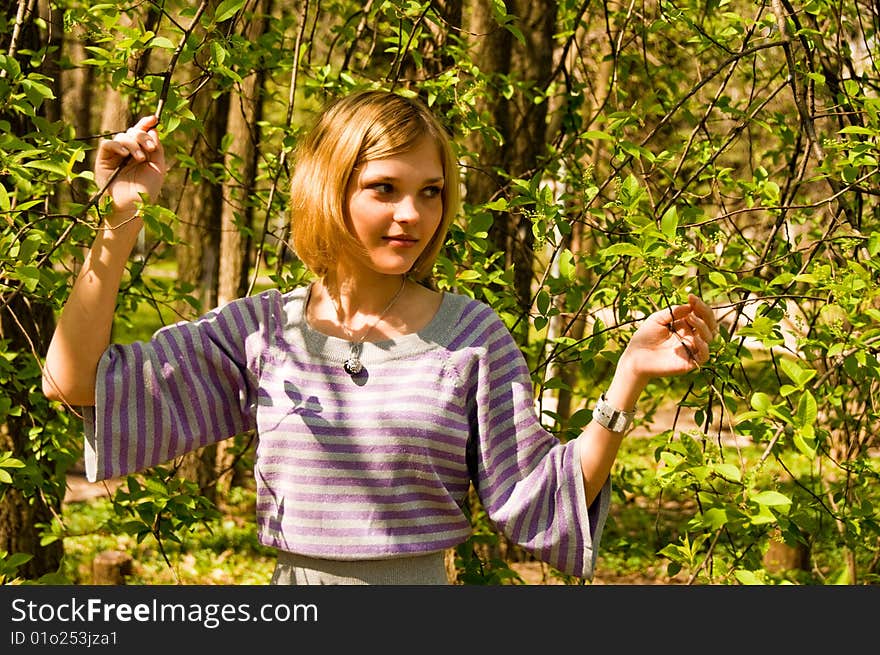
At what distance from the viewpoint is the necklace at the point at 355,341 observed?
182 cm

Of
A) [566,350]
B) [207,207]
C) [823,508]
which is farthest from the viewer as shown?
[207,207]

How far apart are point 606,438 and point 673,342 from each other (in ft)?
0.63

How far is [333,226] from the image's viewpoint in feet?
6.07

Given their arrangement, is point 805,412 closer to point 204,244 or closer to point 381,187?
point 381,187

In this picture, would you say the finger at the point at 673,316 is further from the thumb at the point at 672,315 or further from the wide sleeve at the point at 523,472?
the wide sleeve at the point at 523,472

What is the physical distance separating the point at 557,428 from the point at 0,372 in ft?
4.95

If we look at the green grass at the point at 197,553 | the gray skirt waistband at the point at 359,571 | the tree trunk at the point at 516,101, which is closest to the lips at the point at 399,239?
the gray skirt waistband at the point at 359,571

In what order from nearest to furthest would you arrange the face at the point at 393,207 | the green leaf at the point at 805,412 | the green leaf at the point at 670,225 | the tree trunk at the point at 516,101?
1. the face at the point at 393,207
2. the green leaf at the point at 805,412
3. the green leaf at the point at 670,225
4. the tree trunk at the point at 516,101

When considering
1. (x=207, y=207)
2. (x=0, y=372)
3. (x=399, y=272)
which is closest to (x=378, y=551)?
(x=399, y=272)

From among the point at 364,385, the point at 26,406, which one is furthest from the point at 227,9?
the point at 26,406

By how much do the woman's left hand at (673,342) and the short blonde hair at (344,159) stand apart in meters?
0.42

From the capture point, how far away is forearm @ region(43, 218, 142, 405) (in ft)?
5.69

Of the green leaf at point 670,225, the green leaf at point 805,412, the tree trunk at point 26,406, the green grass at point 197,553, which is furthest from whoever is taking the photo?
the green grass at point 197,553

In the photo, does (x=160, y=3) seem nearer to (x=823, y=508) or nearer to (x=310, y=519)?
(x=310, y=519)
